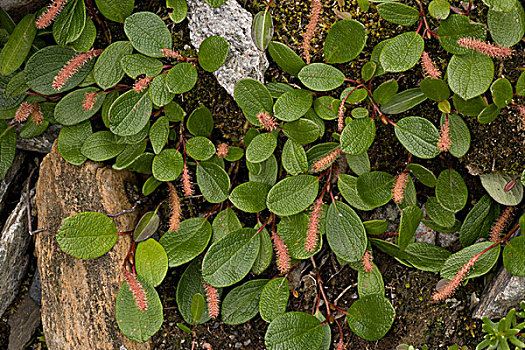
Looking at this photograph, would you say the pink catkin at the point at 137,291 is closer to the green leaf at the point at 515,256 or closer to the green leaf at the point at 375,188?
the green leaf at the point at 375,188

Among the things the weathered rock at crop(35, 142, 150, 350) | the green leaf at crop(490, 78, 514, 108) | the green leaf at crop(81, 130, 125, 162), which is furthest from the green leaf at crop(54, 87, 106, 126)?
the green leaf at crop(490, 78, 514, 108)

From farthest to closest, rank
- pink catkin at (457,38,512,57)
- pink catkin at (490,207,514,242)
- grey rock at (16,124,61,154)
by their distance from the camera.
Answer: grey rock at (16,124,61,154) < pink catkin at (490,207,514,242) < pink catkin at (457,38,512,57)

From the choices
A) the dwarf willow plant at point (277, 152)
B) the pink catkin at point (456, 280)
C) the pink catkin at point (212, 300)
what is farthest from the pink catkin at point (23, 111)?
the pink catkin at point (456, 280)

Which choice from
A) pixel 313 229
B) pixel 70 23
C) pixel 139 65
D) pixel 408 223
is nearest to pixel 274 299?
pixel 313 229

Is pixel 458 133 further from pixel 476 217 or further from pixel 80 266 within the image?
pixel 80 266

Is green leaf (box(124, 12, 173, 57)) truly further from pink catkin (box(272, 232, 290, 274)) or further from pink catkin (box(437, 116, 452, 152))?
pink catkin (box(437, 116, 452, 152))
